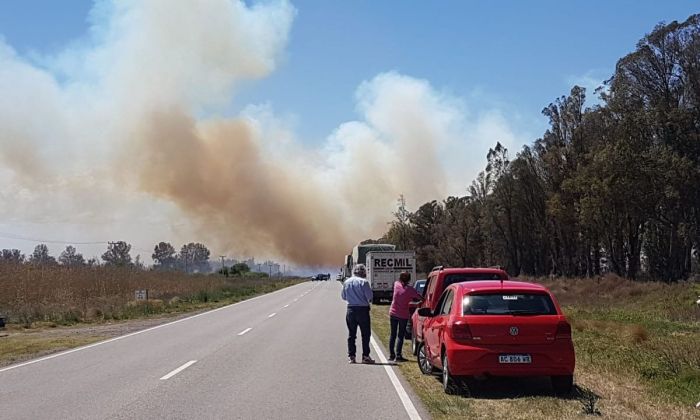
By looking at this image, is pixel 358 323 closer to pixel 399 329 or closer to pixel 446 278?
pixel 399 329

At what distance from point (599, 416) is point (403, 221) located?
100296 millimetres

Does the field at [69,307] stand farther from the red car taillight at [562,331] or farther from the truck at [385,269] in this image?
the red car taillight at [562,331]

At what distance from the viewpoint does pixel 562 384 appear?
32.2 ft

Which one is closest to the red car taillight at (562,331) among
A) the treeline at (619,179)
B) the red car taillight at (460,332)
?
the red car taillight at (460,332)

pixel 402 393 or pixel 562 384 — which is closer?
pixel 562 384

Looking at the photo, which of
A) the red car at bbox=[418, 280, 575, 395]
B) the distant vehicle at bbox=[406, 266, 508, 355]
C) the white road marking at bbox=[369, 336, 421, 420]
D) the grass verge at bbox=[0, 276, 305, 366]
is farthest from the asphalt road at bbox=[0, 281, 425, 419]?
the grass verge at bbox=[0, 276, 305, 366]

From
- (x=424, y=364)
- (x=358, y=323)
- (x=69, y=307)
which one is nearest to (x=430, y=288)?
(x=358, y=323)

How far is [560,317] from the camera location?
992 centimetres

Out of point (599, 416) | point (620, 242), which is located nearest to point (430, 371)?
point (599, 416)

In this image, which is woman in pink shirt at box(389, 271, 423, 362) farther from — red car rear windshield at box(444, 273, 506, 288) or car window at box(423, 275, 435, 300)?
red car rear windshield at box(444, 273, 506, 288)

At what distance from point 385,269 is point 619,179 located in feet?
57.6

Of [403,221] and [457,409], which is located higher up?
[403,221]

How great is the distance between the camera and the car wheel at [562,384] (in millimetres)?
9805

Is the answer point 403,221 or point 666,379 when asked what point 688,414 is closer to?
point 666,379
